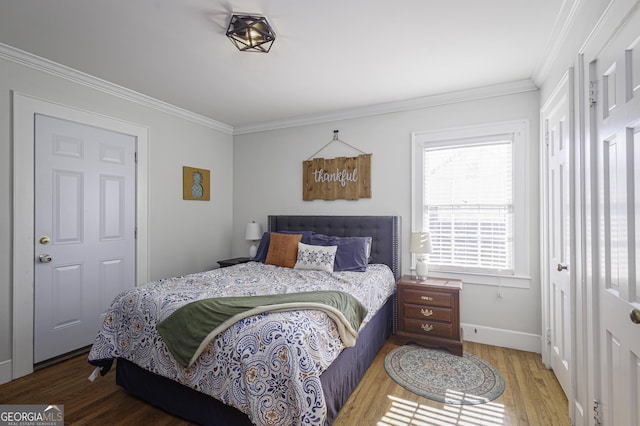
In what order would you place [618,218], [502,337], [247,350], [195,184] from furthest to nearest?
[195,184]
[502,337]
[247,350]
[618,218]

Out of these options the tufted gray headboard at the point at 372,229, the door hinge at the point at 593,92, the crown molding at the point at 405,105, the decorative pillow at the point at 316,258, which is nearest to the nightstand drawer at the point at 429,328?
the tufted gray headboard at the point at 372,229

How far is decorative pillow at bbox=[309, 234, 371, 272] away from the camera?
316cm

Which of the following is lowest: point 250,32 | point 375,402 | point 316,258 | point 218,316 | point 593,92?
point 375,402

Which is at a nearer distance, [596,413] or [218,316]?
[596,413]

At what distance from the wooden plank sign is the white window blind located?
0.71 m

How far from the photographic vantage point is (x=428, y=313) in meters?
2.98

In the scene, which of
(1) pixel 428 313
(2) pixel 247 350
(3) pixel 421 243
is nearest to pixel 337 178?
→ (3) pixel 421 243

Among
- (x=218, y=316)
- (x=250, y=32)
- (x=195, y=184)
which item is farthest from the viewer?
(x=195, y=184)

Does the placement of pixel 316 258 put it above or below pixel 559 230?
below

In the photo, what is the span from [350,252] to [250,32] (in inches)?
85.1

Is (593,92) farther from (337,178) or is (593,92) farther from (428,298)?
(337,178)

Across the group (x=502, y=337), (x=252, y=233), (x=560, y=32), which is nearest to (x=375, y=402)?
(x=502, y=337)

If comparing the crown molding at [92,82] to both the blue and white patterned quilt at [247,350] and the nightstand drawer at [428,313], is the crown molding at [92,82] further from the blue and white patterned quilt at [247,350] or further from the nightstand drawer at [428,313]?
the nightstand drawer at [428,313]

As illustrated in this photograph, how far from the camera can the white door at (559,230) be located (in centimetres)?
202
